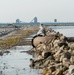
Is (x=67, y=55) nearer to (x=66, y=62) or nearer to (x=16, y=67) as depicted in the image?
(x=66, y=62)

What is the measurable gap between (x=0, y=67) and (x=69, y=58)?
3.71 m

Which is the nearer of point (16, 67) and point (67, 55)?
point (67, 55)

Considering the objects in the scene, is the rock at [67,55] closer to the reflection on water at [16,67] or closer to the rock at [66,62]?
the rock at [66,62]

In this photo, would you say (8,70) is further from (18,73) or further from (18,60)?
(18,60)

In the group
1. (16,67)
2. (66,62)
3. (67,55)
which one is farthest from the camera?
(16,67)

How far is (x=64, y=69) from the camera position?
1555 cm

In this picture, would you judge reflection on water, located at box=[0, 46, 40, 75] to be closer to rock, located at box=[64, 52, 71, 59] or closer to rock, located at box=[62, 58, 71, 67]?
rock, located at box=[62, 58, 71, 67]

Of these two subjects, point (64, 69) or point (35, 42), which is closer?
point (64, 69)

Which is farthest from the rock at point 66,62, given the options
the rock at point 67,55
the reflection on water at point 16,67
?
the reflection on water at point 16,67

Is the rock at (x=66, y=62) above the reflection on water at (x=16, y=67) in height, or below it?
above

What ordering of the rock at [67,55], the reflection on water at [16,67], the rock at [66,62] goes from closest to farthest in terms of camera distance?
the rock at [66,62], the reflection on water at [16,67], the rock at [67,55]

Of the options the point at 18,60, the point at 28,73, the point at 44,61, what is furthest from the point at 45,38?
the point at 28,73

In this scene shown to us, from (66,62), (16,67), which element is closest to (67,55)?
(66,62)

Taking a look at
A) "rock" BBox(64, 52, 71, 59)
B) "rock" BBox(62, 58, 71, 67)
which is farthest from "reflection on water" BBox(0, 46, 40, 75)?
"rock" BBox(64, 52, 71, 59)
